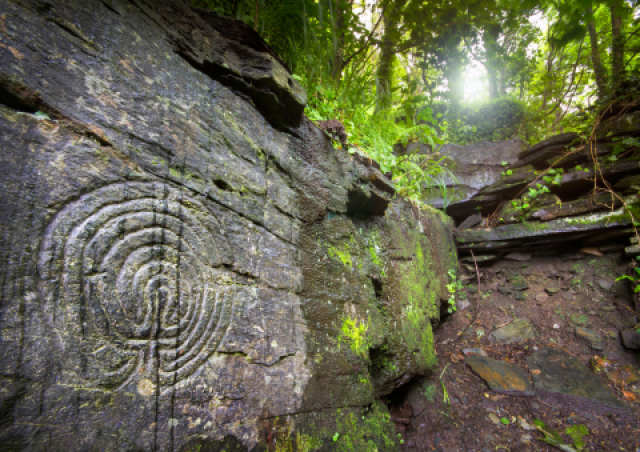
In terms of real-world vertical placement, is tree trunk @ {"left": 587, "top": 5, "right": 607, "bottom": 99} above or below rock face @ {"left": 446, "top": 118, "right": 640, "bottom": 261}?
above

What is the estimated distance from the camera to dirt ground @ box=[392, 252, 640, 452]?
2701 millimetres

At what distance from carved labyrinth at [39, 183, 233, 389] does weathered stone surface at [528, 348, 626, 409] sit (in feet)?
11.9

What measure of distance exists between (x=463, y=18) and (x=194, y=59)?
228 cm

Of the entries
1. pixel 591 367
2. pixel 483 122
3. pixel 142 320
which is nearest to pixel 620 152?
pixel 591 367

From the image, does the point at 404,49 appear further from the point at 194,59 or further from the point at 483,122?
the point at 483,122

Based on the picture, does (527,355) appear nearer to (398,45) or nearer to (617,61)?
(398,45)

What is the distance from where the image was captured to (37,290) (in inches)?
36.9

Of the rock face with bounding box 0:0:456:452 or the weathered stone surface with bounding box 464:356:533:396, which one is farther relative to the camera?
the weathered stone surface with bounding box 464:356:533:396

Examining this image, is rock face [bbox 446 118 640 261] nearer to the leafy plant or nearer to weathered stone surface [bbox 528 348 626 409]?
the leafy plant

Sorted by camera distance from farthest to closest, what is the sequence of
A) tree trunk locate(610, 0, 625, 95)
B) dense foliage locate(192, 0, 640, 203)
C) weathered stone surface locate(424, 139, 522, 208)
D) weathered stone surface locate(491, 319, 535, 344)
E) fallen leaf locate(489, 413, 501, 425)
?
weathered stone surface locate(424, 139, 522, 208) < tree trunk locate(610, 0, 625, 95) < weathered stone surface locate(491, 319, 535, 344) < fallen leaf locate(489, 413, 501, 425) < dense foliage locate(192, 0, 640, 203)

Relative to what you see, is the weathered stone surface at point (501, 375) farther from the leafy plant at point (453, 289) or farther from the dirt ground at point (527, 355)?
the leafy plant at point (453, 289)

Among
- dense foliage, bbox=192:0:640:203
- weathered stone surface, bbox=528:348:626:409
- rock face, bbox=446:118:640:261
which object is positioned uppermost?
dense foliage, bbox=192:0:640:203

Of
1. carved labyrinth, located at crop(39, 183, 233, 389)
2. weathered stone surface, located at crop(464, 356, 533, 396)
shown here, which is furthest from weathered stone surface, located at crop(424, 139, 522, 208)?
carved labyrinth, located at crop(39, 183, 233, 389)

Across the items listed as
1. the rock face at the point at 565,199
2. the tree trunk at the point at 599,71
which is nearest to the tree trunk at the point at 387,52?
the rock face at the point at 565,199
